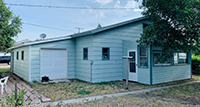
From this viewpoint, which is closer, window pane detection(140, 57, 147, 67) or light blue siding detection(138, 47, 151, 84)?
light blue siding detection(138, 47, 151, 84)

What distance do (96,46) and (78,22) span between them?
20441 millimetres

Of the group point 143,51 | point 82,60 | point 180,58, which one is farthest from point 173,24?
point 82,60

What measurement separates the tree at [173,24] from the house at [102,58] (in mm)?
1169

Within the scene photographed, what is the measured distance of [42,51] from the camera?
32.5 ft

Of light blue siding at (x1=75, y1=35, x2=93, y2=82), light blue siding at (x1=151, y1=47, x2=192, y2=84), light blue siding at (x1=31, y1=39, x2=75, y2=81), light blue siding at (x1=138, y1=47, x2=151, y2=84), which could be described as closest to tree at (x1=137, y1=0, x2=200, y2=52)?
light blue siding at (x1=138, y1=47, x2=151, y2=84)

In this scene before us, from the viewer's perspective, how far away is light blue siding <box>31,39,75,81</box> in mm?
9570

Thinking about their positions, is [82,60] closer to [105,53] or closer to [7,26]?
[105,53]

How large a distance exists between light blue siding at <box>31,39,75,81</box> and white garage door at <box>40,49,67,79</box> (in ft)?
0.78

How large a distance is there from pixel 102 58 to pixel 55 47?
10.7ft

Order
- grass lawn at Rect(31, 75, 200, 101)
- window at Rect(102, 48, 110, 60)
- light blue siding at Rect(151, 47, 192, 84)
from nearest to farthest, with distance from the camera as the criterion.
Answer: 1. grass lawn at Rect(31, 75, 200, 101)
2. light blue siding at Rect(151, 47, 192, 84)
3. window at Rect(102, 48, 110, 60)

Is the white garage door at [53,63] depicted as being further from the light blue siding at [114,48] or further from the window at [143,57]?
the window at [143,57]

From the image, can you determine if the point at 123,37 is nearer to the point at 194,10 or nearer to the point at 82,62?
the point at 82,62

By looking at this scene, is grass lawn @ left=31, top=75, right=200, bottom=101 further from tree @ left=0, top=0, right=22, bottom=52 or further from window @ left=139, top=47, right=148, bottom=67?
tree @ left=0, top=0, right=22, bottom=52

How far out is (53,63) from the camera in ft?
33.7
